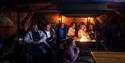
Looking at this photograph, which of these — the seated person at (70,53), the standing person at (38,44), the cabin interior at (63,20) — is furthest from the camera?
the cabin interior at (63,20)

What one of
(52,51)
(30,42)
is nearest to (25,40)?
(30,42)

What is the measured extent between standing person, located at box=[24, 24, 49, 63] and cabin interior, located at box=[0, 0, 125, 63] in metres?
0.19

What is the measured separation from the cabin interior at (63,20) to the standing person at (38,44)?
19 cm

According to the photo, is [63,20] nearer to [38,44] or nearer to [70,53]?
[38,44]

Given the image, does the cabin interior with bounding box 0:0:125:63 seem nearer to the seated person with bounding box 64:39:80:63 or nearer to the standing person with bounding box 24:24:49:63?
the standing person with bounding box 24:24:49:63

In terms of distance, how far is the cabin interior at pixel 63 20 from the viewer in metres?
10.0

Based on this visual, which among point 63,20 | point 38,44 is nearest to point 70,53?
point 38,44

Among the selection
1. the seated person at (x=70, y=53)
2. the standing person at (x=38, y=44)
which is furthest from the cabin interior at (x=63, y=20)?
the seated person at (x=70, y=53)

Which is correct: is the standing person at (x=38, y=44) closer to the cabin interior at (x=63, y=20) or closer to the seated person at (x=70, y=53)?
the cabin interior at (x=63, y=20)

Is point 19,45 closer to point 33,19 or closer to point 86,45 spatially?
point 86,45

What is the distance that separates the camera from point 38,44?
955 centimetres

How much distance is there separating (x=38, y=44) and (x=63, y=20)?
703cm

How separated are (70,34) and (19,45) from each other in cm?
516

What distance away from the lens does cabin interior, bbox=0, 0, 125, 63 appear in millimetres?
10008
